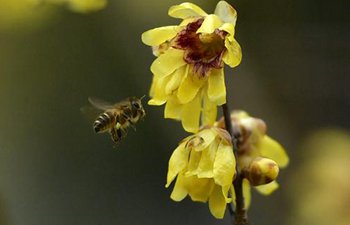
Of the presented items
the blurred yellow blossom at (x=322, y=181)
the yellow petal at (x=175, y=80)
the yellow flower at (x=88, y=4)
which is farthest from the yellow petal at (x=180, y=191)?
the blurred yellow blossom at (x=322, y=181)

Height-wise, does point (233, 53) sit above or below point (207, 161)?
above

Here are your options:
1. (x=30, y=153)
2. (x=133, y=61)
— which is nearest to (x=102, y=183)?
(x=30, y=153)

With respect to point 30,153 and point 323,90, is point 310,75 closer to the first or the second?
point 323,90

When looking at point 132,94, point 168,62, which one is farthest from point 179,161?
point 132,94

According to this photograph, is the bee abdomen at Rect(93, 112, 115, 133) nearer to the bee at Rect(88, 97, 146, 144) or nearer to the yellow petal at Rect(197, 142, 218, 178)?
the bee at Rect(88, 97, 146, 144)

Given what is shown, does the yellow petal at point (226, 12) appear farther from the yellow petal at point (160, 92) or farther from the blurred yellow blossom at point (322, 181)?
the blurred yellow blossom at point (322, 181)

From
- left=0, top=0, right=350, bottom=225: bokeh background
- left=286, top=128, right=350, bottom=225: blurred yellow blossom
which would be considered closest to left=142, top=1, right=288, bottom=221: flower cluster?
left=286, top=128, right=350, bottom=225: blurred yellow blossom

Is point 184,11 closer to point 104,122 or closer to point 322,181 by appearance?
point 104,122
